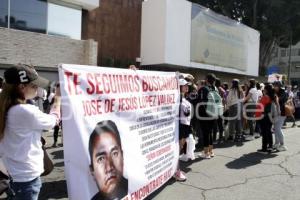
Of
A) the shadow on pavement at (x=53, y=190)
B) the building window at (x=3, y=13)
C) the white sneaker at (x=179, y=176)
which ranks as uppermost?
the building window at (x=3, y=13)

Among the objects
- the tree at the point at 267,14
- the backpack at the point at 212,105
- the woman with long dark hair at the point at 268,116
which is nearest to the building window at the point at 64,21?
the backpack at the point at 212,105

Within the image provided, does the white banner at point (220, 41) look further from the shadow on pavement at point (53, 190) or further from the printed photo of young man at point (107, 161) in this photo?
the printed photo of young man at point (107, 161)

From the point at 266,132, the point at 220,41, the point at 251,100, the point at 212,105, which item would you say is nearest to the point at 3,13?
the point at 212,105

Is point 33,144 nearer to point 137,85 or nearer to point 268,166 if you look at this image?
point 137,85

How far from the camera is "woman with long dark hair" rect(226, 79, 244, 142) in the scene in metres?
10.6

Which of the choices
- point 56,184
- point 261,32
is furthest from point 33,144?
point 261,32

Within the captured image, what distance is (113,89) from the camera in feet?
13.8

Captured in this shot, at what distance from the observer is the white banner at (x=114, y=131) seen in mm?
3594

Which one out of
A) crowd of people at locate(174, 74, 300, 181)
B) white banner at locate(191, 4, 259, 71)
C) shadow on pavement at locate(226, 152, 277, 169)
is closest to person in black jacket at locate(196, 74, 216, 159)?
crowd of people at locate(174, 74, 300, 181)

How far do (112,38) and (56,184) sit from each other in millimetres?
14492

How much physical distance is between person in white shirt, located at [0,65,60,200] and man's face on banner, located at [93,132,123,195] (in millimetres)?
973

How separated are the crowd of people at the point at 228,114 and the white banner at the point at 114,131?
1.06 meters

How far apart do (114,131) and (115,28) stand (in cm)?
1611

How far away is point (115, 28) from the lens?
1967 cm
